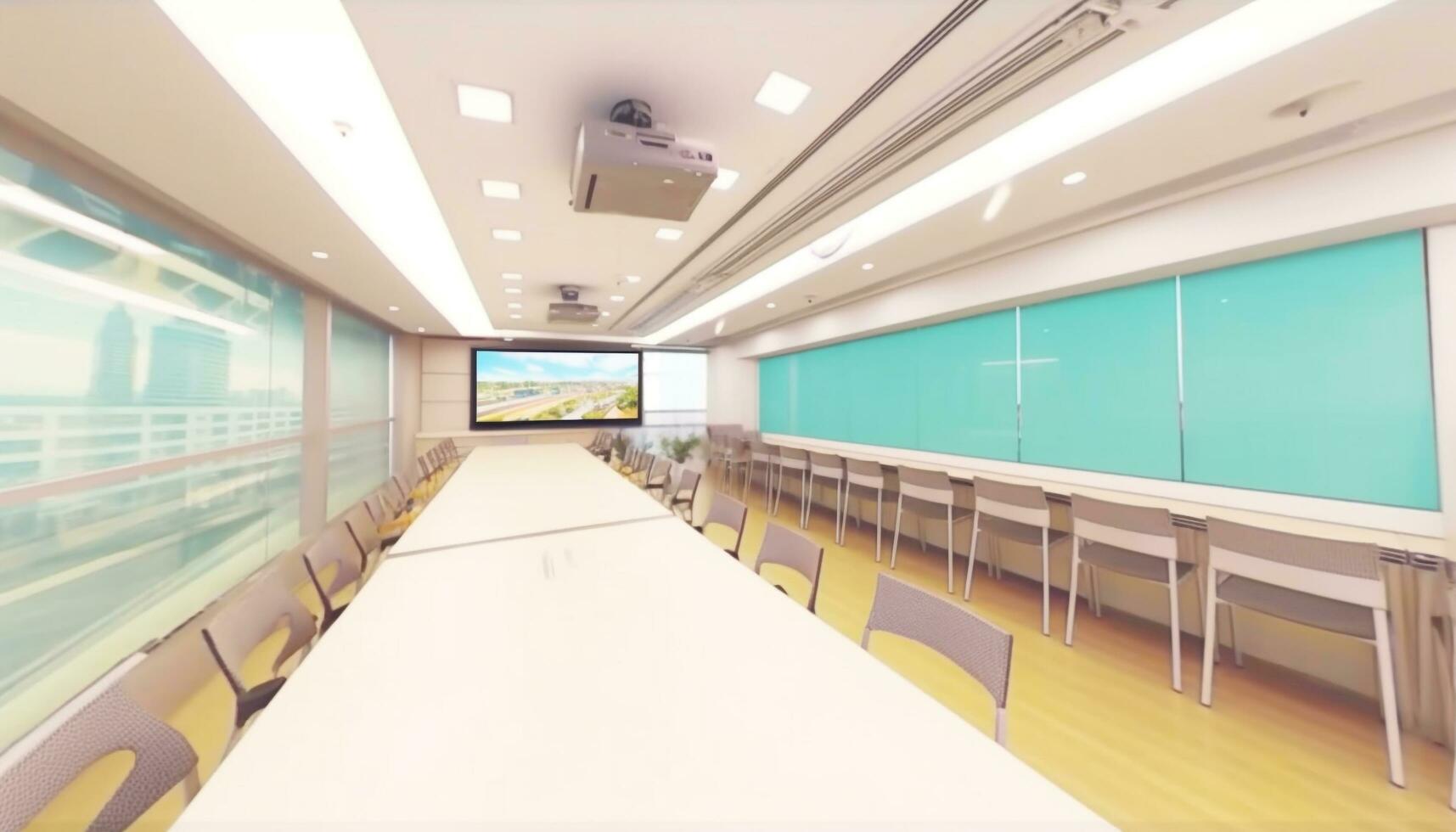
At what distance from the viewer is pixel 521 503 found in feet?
8.86

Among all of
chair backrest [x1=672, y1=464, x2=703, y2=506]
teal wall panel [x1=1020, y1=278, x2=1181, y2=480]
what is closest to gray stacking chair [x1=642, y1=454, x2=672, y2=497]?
chair backrest [x1=672, y1=464, x2=703, y2=506]

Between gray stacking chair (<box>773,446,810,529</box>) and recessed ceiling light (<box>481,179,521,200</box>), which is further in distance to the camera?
gray stacking chair (<box>773,446,810,529</box>)

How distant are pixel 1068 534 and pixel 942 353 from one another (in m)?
2.07

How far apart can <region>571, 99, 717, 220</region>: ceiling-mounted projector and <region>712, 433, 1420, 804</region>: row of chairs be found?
2.74m

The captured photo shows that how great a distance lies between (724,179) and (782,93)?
741 millimetres

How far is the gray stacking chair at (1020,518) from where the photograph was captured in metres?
2.83

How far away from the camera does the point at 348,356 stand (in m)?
5.28

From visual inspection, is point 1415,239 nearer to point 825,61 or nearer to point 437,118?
point 825,61

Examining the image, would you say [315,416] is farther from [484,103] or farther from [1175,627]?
[1175,627]

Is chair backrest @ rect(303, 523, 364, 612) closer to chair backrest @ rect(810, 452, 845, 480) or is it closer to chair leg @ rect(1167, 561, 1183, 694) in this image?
chair leg @ rect(1167, 561, 1183, 694)

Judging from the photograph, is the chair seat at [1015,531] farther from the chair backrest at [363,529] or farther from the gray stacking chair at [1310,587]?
the chair backrest at [363,529]

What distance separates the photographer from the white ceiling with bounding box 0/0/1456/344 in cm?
139

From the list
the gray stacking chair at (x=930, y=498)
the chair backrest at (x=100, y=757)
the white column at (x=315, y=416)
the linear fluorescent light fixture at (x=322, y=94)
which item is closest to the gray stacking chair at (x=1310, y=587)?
the gray stacking chair at (x=930, y=498)

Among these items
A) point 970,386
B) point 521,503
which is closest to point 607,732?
point 521,503
